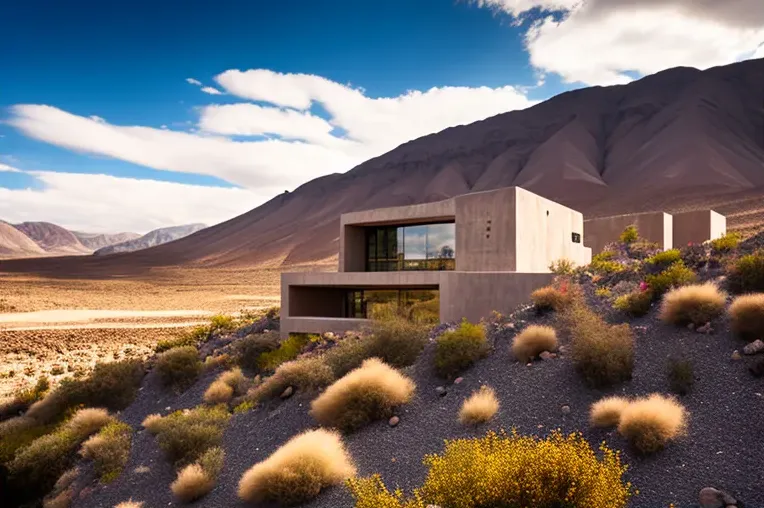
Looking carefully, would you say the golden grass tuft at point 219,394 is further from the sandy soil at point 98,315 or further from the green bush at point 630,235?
the green bush at point 630,235

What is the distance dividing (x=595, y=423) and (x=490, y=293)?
27.3ft

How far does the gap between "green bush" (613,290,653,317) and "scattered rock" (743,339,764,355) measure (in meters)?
3.11

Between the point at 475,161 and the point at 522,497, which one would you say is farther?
the point at 475,161

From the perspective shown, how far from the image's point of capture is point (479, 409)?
1073 cm

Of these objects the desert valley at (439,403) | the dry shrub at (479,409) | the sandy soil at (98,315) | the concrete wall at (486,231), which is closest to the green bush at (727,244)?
the desert valley at (439,403)

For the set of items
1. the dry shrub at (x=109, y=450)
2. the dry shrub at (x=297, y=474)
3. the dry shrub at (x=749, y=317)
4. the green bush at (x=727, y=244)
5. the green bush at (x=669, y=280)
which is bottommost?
the dry shrub at (x=109, y=450)

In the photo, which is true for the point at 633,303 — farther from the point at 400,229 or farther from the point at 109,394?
the point at 109,394

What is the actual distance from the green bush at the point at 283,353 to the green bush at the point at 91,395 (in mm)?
5566

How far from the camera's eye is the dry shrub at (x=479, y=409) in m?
10.6

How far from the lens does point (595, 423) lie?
9.53 meters

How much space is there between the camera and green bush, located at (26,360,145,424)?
1914 cm

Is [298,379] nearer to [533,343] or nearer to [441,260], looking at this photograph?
[533,343]

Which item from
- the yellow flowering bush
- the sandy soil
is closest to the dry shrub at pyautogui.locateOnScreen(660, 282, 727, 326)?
the yellow flowering bush

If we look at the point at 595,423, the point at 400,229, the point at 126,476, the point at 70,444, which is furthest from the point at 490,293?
the point at 70,444
